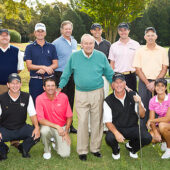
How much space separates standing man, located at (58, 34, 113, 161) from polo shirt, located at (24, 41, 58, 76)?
87cm

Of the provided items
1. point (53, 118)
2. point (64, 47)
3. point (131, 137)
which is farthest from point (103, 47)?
point (131, 137)

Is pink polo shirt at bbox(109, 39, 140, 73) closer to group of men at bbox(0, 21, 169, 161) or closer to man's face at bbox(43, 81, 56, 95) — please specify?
group of men at bbox(0, 21, 169, 161)

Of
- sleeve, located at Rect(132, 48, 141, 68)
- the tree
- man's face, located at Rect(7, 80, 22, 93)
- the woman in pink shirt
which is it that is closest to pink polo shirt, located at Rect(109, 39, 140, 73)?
sleeve, located at Rect(132, 48, 141, 68)

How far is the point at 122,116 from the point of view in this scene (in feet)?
15.5

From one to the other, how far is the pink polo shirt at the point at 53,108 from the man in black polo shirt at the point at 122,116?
81cm

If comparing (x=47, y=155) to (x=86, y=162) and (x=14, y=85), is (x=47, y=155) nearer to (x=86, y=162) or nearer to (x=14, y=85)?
(x=86, y=162)

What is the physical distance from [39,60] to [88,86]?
1.39 meters

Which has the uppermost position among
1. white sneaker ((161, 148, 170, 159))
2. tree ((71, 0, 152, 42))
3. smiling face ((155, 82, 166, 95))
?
tree ((71, 0, 152, 42))

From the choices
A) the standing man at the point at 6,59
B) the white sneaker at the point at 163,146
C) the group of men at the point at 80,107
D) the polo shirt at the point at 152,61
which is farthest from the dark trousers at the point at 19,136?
the polo shirt at the point at 152,61

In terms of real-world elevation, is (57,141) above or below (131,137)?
below

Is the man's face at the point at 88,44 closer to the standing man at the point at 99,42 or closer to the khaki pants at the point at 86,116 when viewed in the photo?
the khaki pants at the point at 86,116

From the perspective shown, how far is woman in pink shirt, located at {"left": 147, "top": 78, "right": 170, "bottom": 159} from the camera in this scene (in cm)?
474

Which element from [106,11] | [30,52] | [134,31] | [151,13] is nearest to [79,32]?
[134,31]

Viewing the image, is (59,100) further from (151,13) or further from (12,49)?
(151,13)
